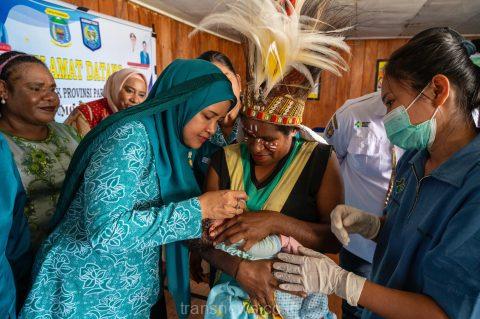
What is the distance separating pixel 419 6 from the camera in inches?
137

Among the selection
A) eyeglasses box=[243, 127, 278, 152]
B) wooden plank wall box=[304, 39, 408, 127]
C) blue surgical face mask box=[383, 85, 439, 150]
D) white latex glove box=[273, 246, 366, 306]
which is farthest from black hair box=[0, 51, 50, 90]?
wooden plank wall box=[304, 39, 408, 127]

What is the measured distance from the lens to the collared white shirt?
1.91 metres

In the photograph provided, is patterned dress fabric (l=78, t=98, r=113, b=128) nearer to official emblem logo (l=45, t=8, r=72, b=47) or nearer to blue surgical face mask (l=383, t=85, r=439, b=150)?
official emblem logo (l=45, t=8, r=72, b=47)

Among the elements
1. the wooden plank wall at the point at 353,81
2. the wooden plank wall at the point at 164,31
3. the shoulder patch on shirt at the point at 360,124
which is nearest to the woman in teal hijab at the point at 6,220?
the shoulder patch on shirt at the point at 360,124

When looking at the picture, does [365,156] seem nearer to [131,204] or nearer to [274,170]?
[274,170]

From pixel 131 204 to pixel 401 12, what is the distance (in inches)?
165

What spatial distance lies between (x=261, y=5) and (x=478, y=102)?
74 cm

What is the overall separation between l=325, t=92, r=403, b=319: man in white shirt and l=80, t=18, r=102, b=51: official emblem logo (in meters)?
2.21

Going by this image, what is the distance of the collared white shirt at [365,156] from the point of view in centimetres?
191

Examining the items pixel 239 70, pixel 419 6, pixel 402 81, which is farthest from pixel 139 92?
pixel 239 70

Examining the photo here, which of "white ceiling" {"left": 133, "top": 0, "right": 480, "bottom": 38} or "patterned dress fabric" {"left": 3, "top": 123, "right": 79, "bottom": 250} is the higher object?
"white ceiling" {"left": 133, "top": 0, "right": 480, "bottom": 38}

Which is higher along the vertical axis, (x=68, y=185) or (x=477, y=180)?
(x=477, y=180)

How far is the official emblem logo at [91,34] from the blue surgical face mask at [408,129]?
260cm

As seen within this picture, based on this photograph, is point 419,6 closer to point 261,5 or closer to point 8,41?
point 261,5
